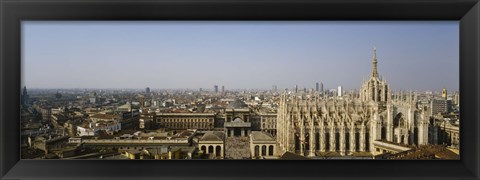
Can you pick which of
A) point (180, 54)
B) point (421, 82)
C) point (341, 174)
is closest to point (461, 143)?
point (421, 82)

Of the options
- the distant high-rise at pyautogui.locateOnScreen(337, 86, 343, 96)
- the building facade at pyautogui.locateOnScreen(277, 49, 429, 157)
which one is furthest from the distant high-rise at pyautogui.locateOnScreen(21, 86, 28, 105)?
the distant high-rise at pyautogui.locateOnScreen(337, 86, 343, 96)

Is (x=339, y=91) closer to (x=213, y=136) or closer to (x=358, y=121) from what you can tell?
(x=213, y=136)

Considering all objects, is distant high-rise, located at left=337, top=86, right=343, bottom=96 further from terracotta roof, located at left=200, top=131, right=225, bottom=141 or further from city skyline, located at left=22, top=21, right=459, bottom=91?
terracotta roof, located at left=200, top=131, right=225, bottom=141

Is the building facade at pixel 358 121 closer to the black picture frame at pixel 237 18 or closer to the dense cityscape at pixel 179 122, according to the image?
the dense cityscape at pixel 179 122

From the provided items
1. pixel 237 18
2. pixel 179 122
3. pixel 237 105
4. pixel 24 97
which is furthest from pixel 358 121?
pixel 24 97

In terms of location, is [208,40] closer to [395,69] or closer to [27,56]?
[27,56]

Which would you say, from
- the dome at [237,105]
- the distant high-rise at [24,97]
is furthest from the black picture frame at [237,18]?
the dome at [237,105]
